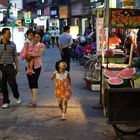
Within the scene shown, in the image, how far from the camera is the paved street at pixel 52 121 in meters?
8.41

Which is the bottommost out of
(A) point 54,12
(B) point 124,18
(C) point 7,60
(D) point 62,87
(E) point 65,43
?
(A) point 54,12

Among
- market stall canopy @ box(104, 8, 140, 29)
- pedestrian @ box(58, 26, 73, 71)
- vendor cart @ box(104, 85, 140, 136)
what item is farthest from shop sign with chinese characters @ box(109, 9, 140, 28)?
pedestrian @ box(58, 26, 73, 71)

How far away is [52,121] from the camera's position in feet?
31.3

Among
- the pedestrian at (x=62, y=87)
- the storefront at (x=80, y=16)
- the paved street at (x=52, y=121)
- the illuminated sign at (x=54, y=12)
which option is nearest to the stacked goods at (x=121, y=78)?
the paved street at (x=52, y=121)

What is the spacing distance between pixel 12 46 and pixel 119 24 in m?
2.95

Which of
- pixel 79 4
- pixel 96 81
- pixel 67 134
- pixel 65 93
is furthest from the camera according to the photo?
pixel 79 4

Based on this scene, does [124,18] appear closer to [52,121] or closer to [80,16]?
[52,121]

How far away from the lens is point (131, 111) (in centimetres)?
753

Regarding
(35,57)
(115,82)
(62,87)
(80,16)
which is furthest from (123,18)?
(80,16)

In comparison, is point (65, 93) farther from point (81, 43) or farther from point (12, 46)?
point (81, 43)

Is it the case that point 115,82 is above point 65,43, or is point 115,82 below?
above

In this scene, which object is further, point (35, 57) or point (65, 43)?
point (65, 43)

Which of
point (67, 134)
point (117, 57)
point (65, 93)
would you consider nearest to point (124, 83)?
point (67, 134)

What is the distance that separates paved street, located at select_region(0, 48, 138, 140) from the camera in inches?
331
